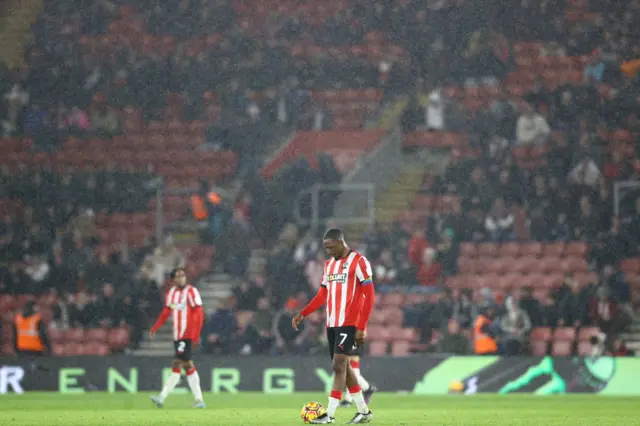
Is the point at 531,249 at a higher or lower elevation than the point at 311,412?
higher

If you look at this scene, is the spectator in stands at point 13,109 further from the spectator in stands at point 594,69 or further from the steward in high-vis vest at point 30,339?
the spectator in stands at point 594,69

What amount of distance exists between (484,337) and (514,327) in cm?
78

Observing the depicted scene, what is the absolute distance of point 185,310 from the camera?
17.0 m

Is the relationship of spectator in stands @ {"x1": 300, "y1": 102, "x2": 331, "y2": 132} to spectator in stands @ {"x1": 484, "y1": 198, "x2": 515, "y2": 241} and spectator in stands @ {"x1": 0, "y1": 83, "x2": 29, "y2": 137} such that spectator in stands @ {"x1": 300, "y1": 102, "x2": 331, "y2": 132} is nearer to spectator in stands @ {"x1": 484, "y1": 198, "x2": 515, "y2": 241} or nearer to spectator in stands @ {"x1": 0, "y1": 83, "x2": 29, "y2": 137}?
spectator in stands @ {"x1": 484, "y1": 198, "x2": 515, "y2": 241}

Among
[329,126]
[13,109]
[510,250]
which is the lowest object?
[510,250]

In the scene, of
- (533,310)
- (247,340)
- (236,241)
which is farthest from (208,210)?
(533,310)

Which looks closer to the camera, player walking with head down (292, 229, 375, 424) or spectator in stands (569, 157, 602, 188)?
player walking with head down (292, 229, 375, 424)

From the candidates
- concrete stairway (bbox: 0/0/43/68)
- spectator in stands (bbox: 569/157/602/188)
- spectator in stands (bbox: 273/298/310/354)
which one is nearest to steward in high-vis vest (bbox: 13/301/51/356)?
spectator in stands (bbox: 273/298/310/354)

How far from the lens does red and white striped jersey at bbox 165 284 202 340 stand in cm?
1694

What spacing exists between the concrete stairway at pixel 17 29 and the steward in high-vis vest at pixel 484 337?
51.0 feet

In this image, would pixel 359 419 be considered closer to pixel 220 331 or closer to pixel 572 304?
pixel 220 331

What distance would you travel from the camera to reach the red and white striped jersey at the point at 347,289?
11.8 meters

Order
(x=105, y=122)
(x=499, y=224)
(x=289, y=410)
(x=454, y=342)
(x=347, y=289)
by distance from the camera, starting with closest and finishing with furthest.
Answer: (x=347, y=289)
(x=289, y=410)
(x=454, y=342)
(x=499, y=224)
(x=105, y=122)

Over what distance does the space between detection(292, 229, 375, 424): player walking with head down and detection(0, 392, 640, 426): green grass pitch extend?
1.96 feet
